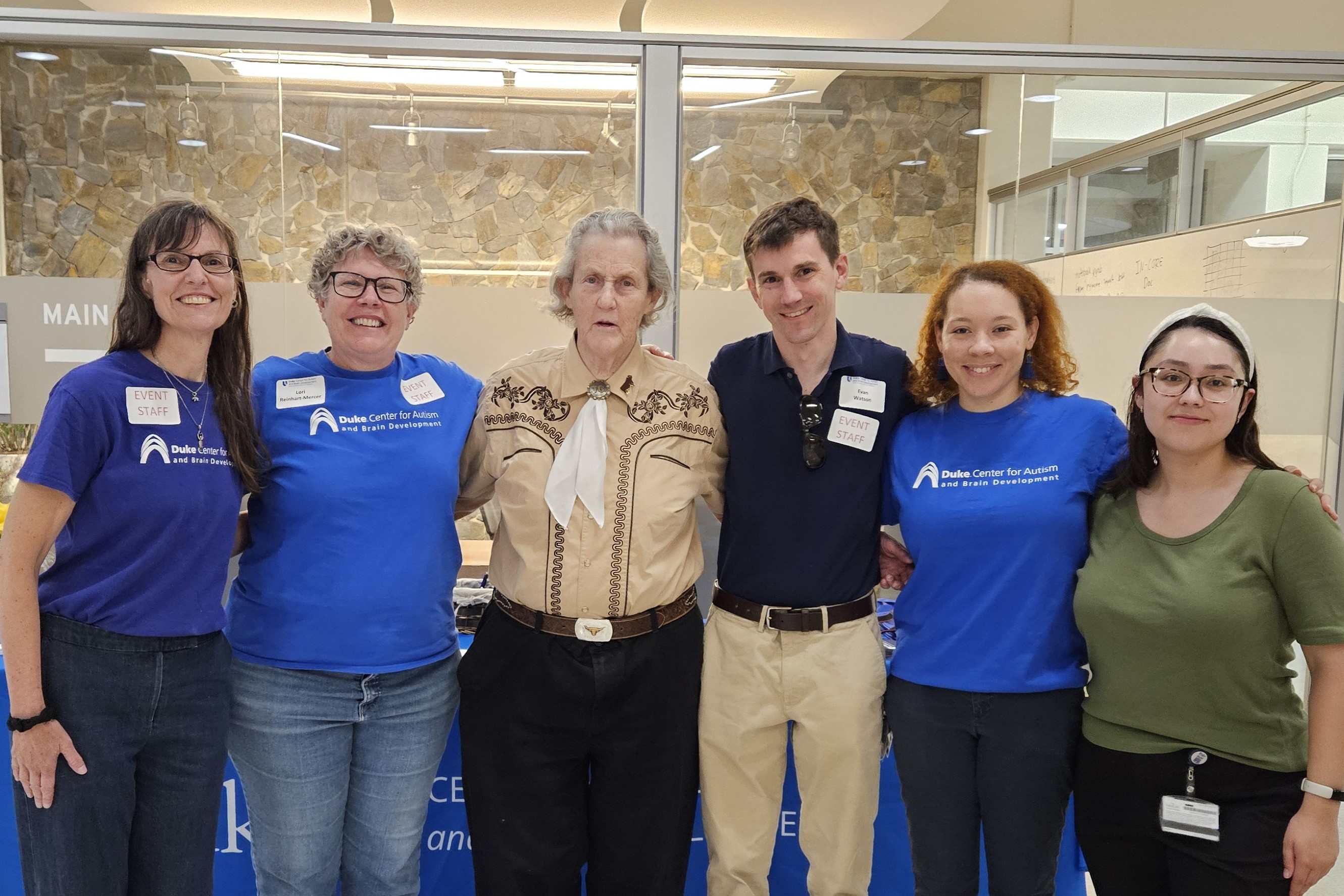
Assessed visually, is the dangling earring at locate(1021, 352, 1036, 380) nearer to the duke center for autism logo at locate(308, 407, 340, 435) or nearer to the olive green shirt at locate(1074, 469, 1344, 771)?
the olive green shirt at locate(1074, 469, 1344, 771)

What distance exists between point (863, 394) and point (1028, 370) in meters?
0.36

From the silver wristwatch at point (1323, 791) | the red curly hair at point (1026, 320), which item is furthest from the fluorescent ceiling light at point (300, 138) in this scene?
the silver wristwatch at point (1323, 791)

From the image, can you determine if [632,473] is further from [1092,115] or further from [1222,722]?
[1092,115]

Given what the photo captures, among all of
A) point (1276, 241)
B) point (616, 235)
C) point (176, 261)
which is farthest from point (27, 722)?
point (1276, 241)

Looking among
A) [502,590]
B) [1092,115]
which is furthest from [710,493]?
[1092,115]

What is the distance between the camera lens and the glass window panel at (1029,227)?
3.16 metres

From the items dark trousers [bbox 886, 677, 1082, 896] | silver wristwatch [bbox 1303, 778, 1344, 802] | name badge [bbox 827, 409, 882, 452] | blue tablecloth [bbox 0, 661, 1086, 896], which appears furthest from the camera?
blue tablecloth [bbox 0, 661, 1086, 896]

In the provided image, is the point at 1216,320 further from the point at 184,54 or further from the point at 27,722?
the point at 184,54

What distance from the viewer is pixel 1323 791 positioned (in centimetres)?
139

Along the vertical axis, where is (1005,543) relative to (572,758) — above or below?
above

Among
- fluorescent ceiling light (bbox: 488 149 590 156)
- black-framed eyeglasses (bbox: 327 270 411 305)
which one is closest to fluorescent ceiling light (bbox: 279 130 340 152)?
fluorescent ceiling light (bbox: 488 149 590 156)

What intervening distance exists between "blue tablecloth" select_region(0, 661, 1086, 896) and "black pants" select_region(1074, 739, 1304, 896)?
75cm

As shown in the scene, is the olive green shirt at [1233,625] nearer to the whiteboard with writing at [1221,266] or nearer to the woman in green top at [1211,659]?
the woman in green top at [1211,659]

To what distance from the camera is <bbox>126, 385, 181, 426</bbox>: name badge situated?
1.54 meters
